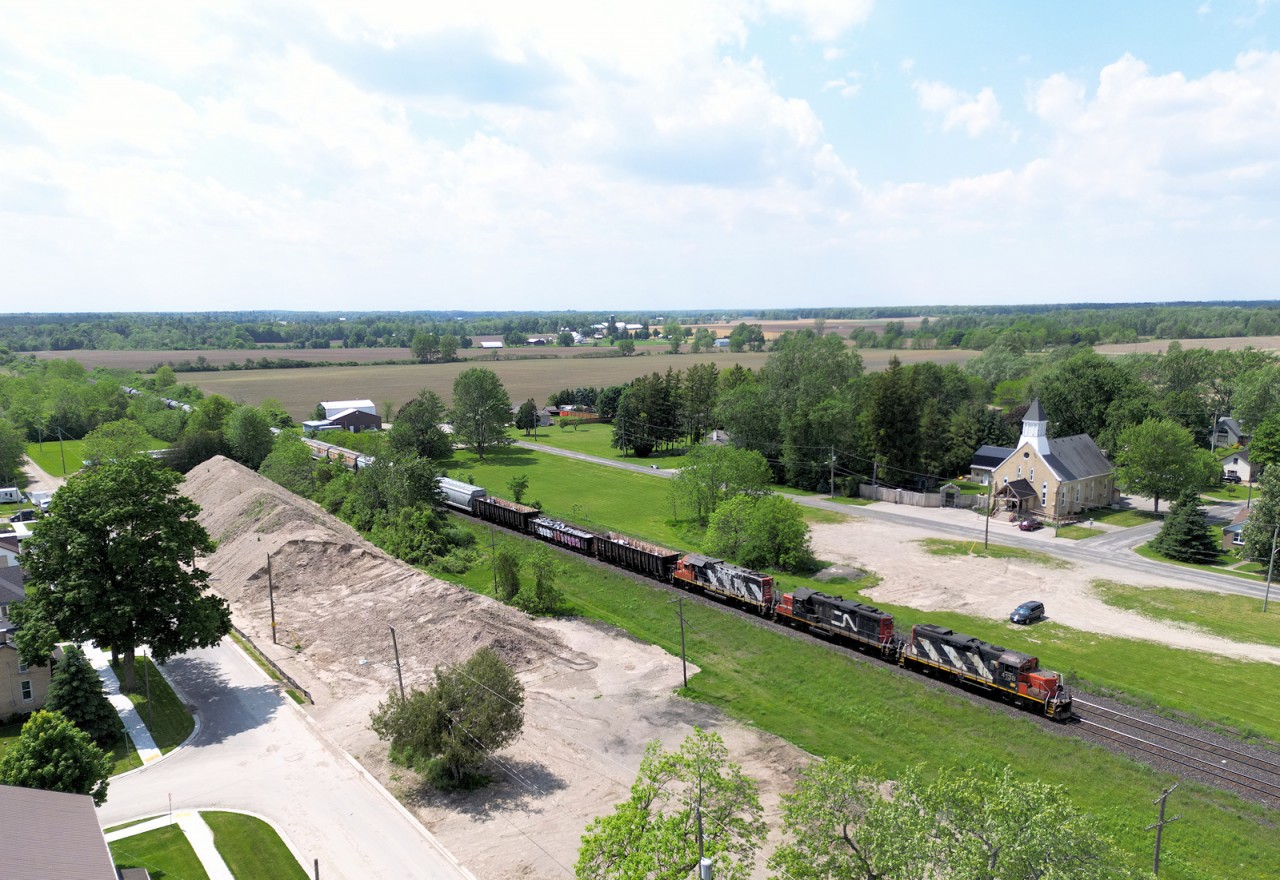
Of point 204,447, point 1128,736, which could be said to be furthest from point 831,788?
point 204,447

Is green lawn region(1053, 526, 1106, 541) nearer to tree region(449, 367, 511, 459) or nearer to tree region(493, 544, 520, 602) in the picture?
tree region(493, 544, 520, 602)

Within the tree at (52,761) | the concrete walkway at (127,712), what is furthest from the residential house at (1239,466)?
the tree at (52,761)

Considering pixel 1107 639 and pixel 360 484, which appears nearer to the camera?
pixel 1107 639

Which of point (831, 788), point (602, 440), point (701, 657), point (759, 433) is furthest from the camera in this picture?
point (602, 440)

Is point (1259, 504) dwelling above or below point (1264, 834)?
above

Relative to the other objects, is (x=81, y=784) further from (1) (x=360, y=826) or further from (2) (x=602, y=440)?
(2) (x=602, y=440)

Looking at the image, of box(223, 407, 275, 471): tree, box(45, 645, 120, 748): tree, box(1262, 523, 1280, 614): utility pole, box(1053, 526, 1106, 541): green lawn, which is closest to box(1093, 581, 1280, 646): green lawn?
box(1262, 523, 1280, 614): utility pole

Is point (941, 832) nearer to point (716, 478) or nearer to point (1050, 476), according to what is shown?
point (716, 478)

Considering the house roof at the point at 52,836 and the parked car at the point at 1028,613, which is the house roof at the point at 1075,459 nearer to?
the parked car at the point at 1028,613
